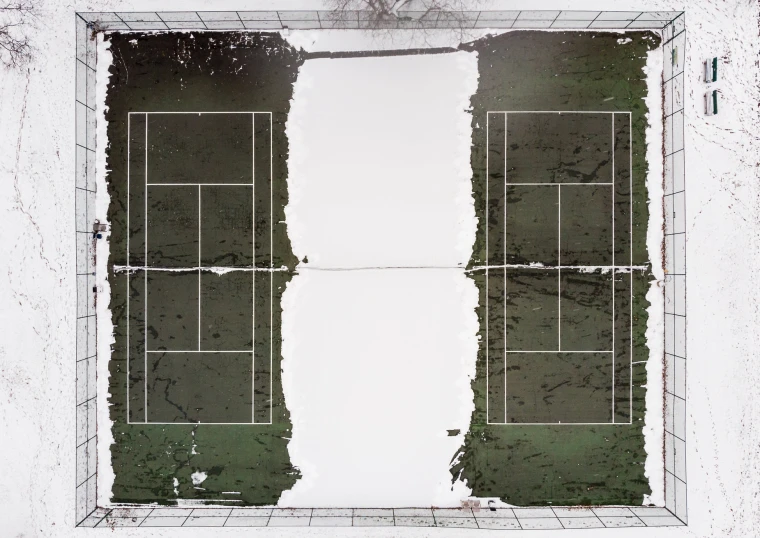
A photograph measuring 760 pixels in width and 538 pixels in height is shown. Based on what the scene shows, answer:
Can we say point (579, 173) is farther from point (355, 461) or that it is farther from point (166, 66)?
point (166, 66)

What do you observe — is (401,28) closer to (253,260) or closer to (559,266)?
(253,260)

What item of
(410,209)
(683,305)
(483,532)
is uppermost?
(410,209)

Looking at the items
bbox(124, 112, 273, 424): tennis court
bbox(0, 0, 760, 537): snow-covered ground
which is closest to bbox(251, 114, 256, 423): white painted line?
bbox(124, 112, 273, 424): tennis court

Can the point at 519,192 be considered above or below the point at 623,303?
above

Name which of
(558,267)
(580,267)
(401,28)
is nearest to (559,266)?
(558,267)

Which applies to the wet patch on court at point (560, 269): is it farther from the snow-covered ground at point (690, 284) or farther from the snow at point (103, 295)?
the snow at point (103, 295)

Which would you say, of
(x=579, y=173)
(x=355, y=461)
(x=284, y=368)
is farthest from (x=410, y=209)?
(x=355, y=461)
